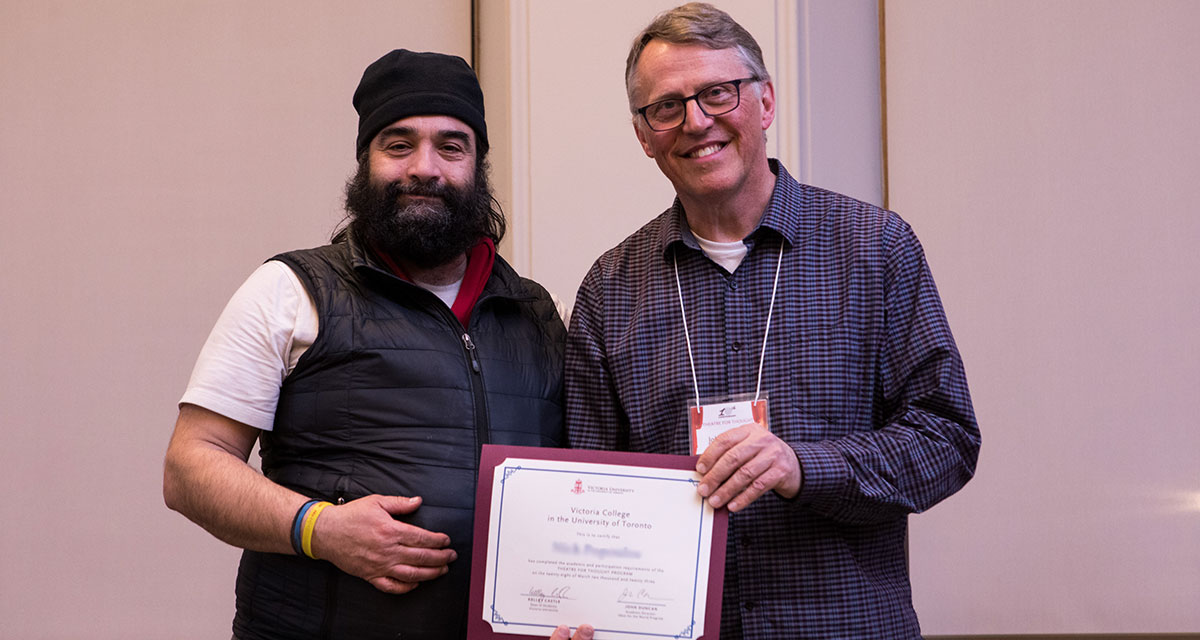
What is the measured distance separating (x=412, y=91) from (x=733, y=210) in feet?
2.27

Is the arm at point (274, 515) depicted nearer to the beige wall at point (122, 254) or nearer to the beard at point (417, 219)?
the beard at point (417, 219)

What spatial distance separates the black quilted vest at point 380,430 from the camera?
71.5 inches

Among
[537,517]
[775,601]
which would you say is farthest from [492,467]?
[775,601]

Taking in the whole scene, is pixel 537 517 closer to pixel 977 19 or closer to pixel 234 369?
pixel 234 369

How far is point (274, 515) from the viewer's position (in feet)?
5.73

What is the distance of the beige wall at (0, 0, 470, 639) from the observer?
3271 mm

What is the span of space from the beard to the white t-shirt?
0.21 m

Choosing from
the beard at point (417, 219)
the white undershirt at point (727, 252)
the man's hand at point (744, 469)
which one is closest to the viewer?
the man's hand at point (744, 469)

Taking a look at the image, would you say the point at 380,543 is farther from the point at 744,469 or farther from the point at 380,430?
the point at 744,469

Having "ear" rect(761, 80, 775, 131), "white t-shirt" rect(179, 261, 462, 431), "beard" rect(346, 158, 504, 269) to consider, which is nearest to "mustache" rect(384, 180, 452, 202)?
"beard" rect(346, 158, 504, 269)

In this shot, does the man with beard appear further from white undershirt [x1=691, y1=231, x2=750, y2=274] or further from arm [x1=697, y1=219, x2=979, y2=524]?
arm [x1=697, y1=219, x2=979, y2=524]
